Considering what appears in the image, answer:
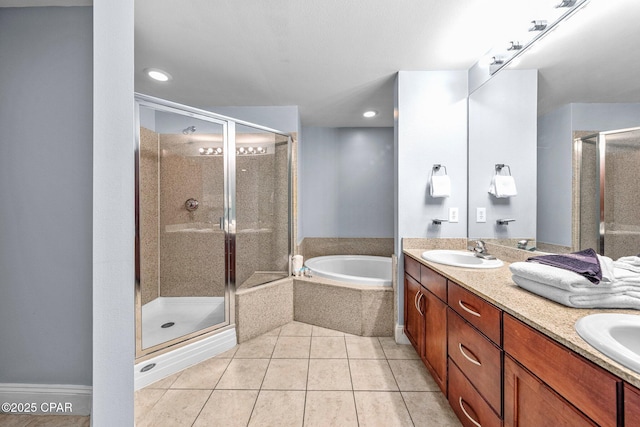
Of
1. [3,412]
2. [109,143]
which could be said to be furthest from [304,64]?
[3,412]

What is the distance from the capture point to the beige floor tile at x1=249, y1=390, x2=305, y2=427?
52.4 inches

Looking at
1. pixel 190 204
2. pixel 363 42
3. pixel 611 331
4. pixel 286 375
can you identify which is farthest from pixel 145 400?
pixel 363 42

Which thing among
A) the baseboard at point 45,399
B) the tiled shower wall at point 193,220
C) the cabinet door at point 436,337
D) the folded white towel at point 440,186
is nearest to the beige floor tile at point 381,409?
the cabinet door at point 436,337

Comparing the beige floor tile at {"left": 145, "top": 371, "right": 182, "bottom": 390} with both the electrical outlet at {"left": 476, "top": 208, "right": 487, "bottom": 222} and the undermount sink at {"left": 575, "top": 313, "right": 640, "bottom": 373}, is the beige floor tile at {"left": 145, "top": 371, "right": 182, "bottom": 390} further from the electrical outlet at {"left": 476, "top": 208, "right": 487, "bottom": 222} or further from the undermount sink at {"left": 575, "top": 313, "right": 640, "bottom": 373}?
the electrical outlet at {"left": 476, "top": 208, "right": 487, "bottom": 222}

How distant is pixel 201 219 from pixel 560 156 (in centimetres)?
261

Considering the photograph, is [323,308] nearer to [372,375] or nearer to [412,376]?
[372,375]

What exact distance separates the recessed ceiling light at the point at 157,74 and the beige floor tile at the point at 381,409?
9.45ft

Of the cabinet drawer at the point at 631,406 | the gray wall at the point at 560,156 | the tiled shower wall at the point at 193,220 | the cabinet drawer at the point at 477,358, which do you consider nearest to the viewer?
the cabinet drawer at the point at 631,406

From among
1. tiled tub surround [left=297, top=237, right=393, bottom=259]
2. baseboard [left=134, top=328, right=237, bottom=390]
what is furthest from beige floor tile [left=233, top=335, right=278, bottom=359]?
tiled tub surround [left=297, top=237, right=393, bottom=259]

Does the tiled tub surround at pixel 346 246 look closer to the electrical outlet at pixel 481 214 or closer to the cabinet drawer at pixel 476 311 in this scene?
the electrical outlet at pixel 481 214

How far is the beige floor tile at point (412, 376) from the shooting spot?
160 centimetres

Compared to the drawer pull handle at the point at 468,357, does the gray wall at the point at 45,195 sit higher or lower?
higher

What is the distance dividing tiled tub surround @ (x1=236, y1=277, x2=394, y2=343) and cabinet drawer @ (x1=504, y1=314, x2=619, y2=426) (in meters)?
1.39

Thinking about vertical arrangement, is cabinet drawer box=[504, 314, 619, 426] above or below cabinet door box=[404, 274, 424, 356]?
above
